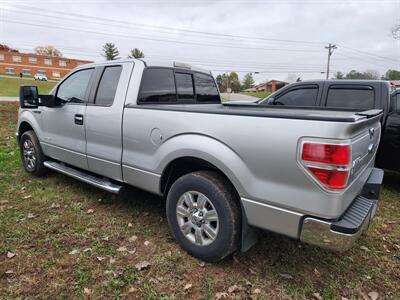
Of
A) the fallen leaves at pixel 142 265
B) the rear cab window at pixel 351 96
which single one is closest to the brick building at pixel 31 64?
the rear cab window at pixel 351 96

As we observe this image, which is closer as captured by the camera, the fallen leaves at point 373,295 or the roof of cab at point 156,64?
the fallen leaves at point 373,295

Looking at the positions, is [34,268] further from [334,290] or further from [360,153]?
[360,153]

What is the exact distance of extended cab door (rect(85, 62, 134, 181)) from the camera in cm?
337

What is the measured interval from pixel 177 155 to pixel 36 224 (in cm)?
199

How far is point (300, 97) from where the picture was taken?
590 centimetres

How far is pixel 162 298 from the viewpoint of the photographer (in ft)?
7.91

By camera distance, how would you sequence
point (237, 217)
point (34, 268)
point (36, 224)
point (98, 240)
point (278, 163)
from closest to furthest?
point (278, 163) → point (237, 217) → point (34, 268) → point (98, 240) → point (36, 224)

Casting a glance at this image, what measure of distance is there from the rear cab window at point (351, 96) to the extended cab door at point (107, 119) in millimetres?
3805

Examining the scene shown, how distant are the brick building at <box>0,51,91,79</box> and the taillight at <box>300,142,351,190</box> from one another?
8594 cm

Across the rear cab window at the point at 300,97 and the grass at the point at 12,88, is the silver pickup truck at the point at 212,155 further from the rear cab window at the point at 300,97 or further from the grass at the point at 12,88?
the grass at the point at 12,88

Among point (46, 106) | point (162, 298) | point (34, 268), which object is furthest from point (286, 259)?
point (46, 106)

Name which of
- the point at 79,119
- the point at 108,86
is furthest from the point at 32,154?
the point at 108,86

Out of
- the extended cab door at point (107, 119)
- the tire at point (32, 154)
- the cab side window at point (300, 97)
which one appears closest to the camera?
the extended cab door at point (107, 119)

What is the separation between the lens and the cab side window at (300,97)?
573cm
